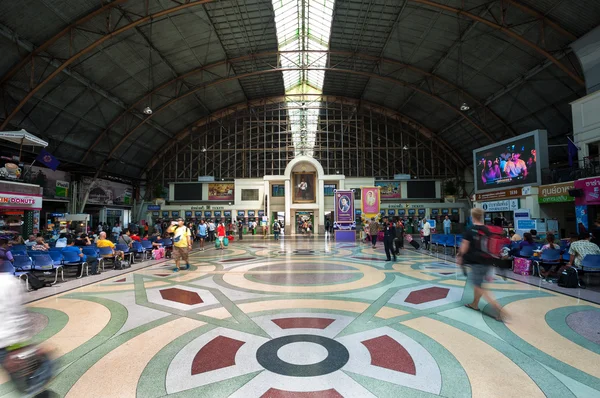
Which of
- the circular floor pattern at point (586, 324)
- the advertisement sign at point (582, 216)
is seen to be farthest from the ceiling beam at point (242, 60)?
the circular floor pattern at point (586, 324)

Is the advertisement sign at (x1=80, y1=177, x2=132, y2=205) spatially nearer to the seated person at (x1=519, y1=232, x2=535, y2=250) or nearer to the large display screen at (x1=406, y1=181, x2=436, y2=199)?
the seated person at (x1=519, y1=232, x2=535, y2=250)

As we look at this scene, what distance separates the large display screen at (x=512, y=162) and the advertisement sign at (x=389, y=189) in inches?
493

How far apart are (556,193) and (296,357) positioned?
18.1 m

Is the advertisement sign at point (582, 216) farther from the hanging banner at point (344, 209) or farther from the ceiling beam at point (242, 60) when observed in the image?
the ceiling beam at point (242, 60)

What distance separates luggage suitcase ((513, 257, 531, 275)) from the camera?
8242mm

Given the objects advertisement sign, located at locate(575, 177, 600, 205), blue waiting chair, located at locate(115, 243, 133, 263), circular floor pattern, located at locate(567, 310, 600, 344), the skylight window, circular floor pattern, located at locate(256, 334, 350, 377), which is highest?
the skylight window

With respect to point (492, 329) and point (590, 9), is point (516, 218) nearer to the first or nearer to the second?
point (590, 9)

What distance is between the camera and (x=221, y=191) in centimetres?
3400

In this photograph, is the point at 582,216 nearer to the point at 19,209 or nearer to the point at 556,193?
the point at 556,193

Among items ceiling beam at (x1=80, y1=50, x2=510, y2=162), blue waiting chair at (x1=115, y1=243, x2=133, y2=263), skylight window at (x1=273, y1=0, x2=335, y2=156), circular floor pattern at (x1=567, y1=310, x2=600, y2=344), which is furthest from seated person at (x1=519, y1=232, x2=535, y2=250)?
ceiling beam at (x1=80, y1=50, x2=510, y2=162)

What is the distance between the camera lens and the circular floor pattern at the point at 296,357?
10.0 feet

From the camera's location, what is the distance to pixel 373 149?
34.2 metres

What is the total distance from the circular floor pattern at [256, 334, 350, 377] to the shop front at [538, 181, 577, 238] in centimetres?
1622

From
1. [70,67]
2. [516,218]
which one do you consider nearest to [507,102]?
[516,218]
